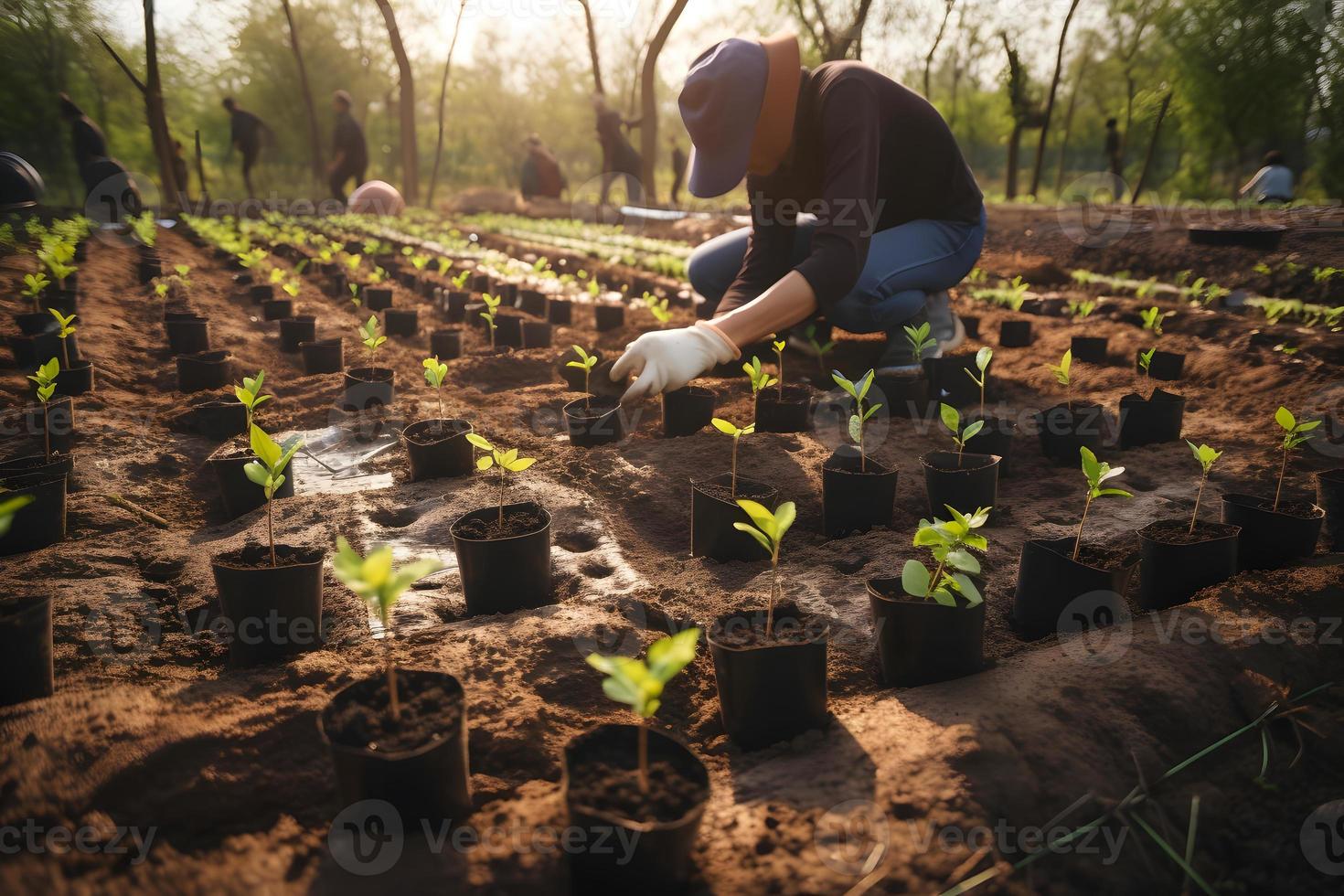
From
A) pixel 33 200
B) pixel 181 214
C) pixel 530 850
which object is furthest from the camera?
pixel 181 214

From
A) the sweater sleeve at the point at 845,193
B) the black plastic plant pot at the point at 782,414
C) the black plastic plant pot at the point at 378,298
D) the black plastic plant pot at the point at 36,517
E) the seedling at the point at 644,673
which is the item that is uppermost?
the sweater sleeve at the point at 845,193

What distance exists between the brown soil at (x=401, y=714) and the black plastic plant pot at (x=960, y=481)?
1.86 metres

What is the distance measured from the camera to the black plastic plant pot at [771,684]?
1.58 meters

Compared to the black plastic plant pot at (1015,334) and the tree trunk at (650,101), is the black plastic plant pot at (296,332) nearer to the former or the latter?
the black plastic plant pot at (1015,334)

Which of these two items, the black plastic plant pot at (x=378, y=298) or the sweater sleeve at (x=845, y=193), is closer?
the sweater sleeve at (x=845, y=193)

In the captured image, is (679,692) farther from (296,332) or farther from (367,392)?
(296,332)

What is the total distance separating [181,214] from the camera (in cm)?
1359

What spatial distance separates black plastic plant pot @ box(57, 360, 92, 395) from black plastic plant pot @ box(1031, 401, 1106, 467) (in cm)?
488

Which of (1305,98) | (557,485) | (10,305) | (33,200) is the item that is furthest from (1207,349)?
(1305,98)

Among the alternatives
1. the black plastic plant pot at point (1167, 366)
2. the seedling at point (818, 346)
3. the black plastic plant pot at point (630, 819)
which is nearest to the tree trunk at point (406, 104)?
the seedling at point (818, 346)

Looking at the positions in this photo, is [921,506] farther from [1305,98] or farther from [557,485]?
[1305,98]

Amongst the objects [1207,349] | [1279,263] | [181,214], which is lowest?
[1207,349]

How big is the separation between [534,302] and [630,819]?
5.86 meters

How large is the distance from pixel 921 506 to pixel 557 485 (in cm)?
145
